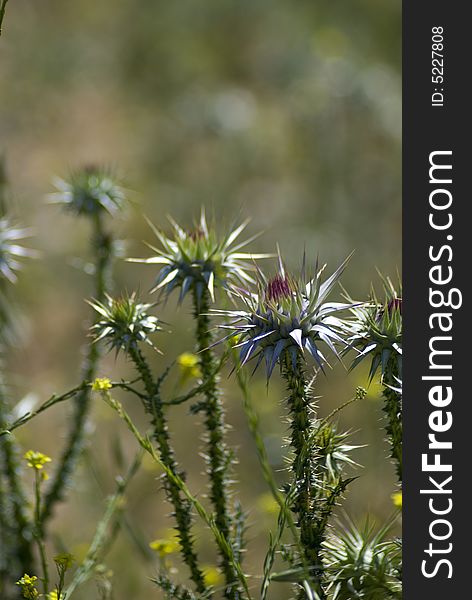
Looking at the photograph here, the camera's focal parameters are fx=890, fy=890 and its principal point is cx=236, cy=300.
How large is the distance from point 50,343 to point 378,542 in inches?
274

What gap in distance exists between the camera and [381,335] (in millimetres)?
2715

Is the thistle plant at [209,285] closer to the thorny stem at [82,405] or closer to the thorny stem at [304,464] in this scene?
the thorny stem at [304,464]

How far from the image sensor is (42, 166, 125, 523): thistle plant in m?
4.37

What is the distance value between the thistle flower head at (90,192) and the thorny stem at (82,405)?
7 centimetres

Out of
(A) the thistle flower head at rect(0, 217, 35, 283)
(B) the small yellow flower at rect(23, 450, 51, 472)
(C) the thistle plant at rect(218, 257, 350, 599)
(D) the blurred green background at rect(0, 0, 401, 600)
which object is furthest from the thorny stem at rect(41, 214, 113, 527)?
(C) the thistle plant at rect(218, 257, 350, 599)

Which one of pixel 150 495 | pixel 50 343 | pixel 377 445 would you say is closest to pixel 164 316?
pixel 50 343

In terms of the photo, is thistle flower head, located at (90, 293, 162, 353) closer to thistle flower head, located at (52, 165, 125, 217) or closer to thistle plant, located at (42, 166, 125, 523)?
thistle plant, located at (42, 166, 125, 523)

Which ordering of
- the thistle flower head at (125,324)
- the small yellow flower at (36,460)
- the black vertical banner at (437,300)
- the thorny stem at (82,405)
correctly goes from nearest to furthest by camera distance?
the black vertical banner at (437,300) → the thistle flower head at (125,324) → the small yellow flower at (36,460) → the thorny stem at (82,405)

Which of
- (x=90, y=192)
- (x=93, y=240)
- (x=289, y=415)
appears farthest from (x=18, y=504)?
(x=289, y=415)

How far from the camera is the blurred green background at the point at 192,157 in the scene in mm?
7000

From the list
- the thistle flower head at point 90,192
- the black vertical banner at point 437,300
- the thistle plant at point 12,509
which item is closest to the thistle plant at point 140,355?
the black vertical banner at point 437,300

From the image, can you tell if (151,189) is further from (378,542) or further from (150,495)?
(378,542)

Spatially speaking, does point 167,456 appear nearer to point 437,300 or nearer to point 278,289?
point 278,289

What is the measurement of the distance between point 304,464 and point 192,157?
29.9ft
